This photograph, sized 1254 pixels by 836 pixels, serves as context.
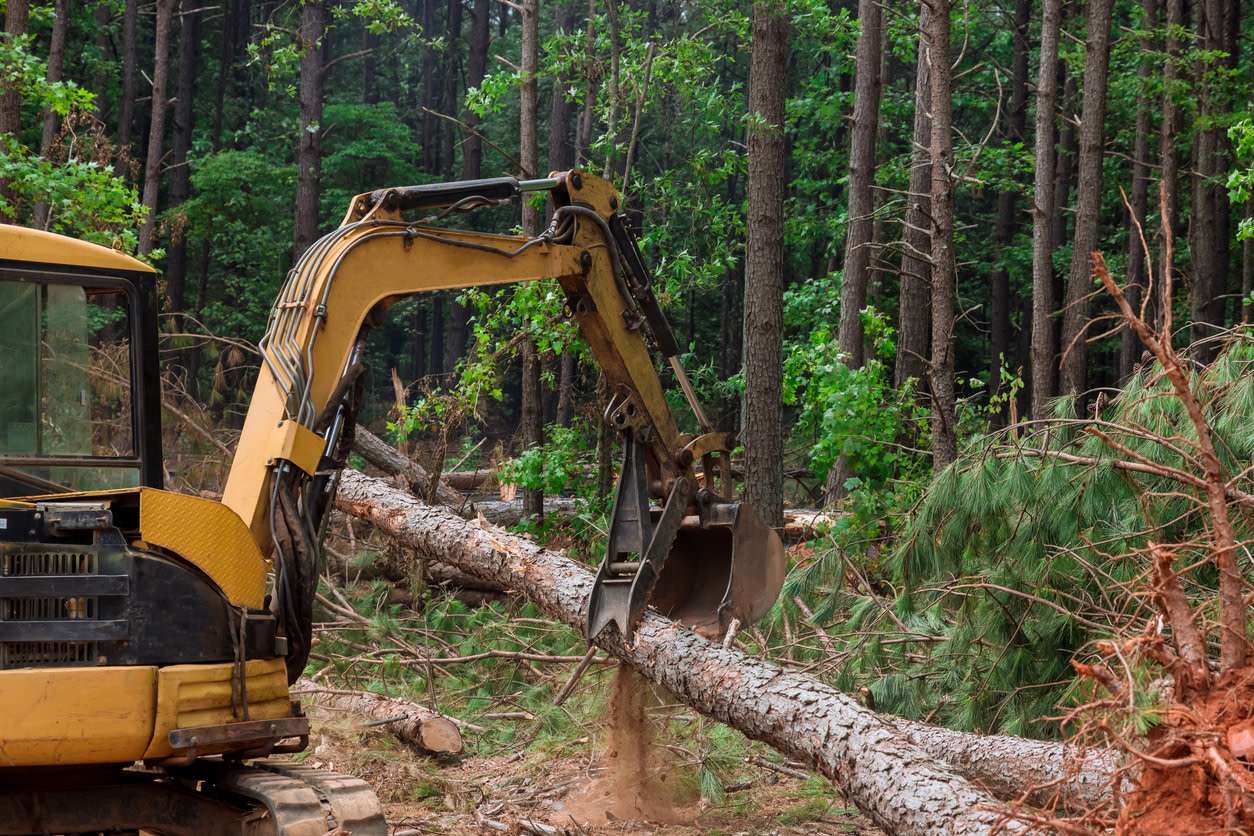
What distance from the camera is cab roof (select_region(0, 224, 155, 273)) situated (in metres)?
4.20

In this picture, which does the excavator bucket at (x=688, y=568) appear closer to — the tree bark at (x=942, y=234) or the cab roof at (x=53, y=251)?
the cab roof at (x=53, y=251)

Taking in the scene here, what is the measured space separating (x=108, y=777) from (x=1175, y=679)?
371 centimetres

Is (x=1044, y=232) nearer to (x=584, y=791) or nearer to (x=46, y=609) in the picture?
(x=584, y=791)

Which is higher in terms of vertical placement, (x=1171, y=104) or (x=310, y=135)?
(x=310, y=135)

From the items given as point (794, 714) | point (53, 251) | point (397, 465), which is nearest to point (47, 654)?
point (53, 251)

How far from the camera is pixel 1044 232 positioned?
470 inches

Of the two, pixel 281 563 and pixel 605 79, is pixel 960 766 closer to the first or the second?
pixel 281 563

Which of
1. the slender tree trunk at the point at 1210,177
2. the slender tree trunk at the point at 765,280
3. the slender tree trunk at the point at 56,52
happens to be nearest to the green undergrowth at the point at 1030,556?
the slender tree trunk at the point at 765,280

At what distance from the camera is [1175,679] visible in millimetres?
3293

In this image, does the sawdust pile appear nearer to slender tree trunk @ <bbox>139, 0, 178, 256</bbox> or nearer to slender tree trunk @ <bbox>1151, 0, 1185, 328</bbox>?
slender tree trunk @ <bbox>1151, 0, 1185, 328</bbox>

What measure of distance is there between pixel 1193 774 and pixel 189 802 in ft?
11.3

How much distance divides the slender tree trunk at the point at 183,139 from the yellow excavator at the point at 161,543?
18.9 meters

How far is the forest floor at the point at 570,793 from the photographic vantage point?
19.1 ft

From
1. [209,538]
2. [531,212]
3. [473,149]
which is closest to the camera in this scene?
[209,538]
